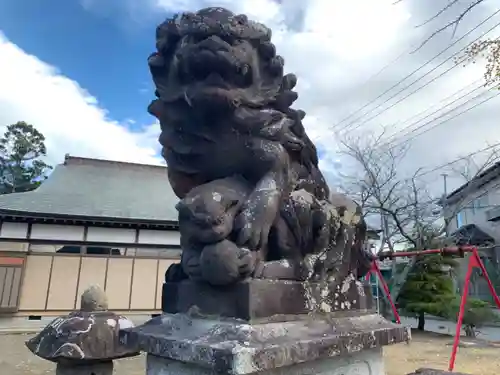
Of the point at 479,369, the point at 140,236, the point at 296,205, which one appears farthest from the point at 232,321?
the point at 140,236

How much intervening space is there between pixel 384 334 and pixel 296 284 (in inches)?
24.6

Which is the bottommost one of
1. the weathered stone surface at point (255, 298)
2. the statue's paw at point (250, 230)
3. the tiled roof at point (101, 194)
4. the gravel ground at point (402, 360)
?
the gravel ground at point (402, 360)

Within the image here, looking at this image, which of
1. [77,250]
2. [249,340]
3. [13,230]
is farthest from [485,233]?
[249,340]

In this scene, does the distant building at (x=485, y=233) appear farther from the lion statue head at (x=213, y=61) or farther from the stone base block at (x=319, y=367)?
the lion statue head at (x=213, y=61)

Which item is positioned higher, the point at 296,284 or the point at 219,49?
the point at 219,49

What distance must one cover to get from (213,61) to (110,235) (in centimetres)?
1119

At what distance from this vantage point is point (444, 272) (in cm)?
1344

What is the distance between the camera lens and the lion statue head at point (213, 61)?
1.93 metres

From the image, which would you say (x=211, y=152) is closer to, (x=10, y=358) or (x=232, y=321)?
(x=232, y=321)

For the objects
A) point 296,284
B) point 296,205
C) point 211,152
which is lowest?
point 296,284

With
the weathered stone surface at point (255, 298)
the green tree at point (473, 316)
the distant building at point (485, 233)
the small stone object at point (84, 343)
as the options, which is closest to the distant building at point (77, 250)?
the green tree at point (473, 316)

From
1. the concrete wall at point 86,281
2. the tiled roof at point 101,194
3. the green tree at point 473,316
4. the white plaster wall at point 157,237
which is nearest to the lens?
the concrete wall at point 86,281

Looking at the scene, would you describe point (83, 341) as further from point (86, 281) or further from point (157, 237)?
point (157, 237)

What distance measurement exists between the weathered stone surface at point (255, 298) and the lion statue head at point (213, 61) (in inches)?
34.3
